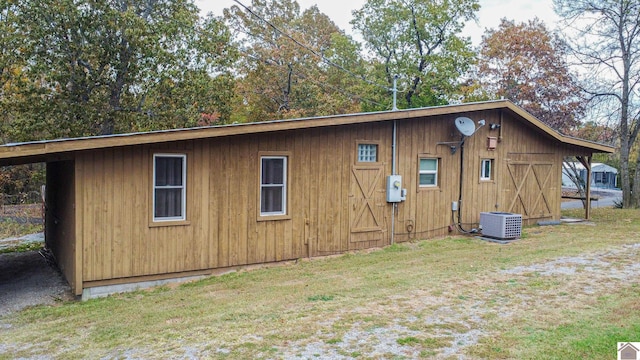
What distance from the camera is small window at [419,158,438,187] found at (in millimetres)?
10930

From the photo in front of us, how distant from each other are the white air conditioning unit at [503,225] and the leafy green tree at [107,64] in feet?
36.5

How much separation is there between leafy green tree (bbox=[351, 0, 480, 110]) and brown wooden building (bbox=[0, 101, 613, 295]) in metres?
13.4

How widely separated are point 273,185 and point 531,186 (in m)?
7.64

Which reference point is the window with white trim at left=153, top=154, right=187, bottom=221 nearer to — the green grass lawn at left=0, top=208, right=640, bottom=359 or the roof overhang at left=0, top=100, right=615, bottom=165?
the roof overhang at left=0, top=100, right=615, bottom=165

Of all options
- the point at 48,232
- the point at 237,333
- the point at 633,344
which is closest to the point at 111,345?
the point at 237,333

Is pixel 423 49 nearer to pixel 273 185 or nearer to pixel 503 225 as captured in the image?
pixel 503 225

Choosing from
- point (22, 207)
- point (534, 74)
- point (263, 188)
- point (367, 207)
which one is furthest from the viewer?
point (534, 74)

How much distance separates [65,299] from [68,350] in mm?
2659

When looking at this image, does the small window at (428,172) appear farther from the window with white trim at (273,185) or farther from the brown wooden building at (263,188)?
the window with white trim at (273,185)

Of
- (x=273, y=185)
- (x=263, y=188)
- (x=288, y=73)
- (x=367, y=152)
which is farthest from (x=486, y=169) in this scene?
(x=288, y=73)

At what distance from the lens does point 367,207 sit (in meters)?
9.96

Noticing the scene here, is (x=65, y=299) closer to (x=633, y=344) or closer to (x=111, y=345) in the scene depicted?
(x=111, y=345)

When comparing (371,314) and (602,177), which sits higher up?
(602,177)

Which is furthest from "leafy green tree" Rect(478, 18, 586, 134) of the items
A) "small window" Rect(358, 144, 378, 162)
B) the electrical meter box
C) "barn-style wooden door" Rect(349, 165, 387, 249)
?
"barn-style wooden door" Rect(349, 165, 387, 249)
